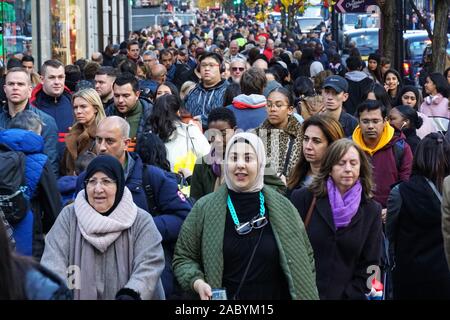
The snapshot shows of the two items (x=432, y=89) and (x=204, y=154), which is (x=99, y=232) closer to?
(x=204, y=154)

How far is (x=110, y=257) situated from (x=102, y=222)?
0.68ft

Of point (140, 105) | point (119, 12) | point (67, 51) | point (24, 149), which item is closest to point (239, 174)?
point (24, 149)

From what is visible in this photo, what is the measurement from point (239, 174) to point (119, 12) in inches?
1571

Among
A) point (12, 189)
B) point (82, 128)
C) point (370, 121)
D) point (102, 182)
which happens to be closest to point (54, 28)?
point (82, 128)

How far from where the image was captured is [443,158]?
28.1 ft

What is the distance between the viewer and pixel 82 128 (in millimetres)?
10602

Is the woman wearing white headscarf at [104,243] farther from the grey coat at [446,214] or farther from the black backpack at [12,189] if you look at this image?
the grey coat at [446,214]

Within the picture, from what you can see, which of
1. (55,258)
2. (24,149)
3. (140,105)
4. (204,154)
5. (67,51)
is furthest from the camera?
(67,51)

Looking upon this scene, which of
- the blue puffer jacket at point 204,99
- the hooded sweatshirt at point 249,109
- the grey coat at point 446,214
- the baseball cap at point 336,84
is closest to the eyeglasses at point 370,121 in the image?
the baseball cap at point 336,84

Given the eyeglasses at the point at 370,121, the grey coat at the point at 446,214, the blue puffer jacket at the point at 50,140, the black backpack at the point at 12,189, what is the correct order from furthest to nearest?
the eyeglasses at the point at 370,121, the blue puffer jacket at the point at 50,140, the black backpack at the point at 12,189, the grey coat at the point at 446,214

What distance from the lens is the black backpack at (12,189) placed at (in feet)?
26.0

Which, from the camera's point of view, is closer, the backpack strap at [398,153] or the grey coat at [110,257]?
the grey coat at [110,257]

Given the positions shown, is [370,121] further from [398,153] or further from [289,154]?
[289,154]

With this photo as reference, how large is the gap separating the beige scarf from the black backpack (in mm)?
1244
